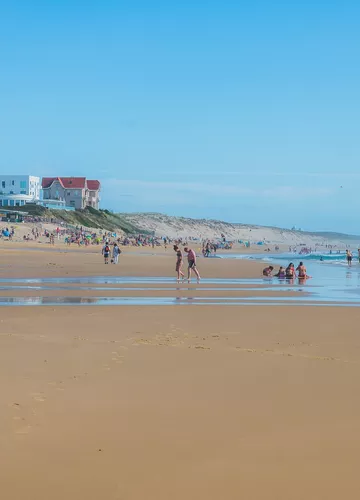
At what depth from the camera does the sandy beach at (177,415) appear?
4.46 metres

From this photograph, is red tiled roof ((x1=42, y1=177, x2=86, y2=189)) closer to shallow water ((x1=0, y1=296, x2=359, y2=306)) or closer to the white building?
the white building

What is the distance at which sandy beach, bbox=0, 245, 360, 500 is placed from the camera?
446 centimetres

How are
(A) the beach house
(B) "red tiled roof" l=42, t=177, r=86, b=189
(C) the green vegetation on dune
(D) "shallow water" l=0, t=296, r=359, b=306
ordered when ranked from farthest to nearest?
(B) "red tiled roof" l=42, t=177, r=86, b=189 < (A) the beach house < (C) the green vegetation on dune < (D) "shallow water" l=0, t=296, r=359, b=306

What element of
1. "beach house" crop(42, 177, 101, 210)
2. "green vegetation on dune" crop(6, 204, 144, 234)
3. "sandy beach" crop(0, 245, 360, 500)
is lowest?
"sandy beach" crop(0, 245, 360, 500)

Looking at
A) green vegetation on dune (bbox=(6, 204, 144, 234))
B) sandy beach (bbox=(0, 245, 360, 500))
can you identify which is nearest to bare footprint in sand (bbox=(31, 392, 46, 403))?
sandy beach (bbox=(0, 245, 360, 500))

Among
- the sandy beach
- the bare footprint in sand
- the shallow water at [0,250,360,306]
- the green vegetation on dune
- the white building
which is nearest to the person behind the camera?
the sandy beach

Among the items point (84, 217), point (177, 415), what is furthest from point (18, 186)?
point (177, 415)

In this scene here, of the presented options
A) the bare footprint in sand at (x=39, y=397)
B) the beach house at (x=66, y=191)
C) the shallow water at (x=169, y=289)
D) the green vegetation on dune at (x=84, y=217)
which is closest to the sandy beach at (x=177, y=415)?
the bare footprint in sand at (x=39, y=397)

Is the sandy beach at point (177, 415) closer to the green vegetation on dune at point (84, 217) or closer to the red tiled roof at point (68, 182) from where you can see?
the green vegetation on dune at point (84, 217)

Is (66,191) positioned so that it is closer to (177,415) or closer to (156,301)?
(156,301)

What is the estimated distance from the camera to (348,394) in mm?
6809

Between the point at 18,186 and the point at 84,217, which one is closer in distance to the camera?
the point at 84,217

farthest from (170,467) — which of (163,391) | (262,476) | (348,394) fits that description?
(348,394)

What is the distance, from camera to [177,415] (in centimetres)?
598
